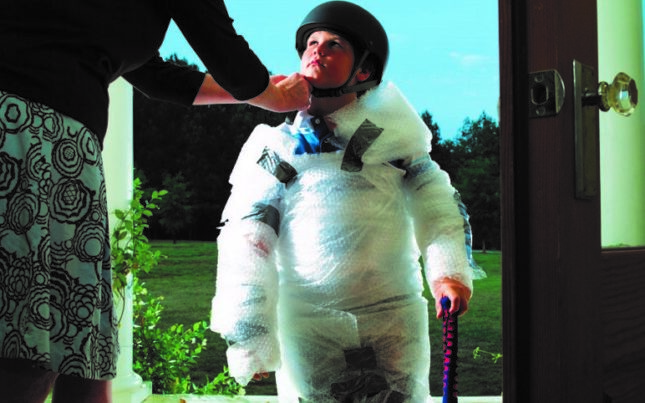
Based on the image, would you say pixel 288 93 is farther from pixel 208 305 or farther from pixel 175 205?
pixel 208 305

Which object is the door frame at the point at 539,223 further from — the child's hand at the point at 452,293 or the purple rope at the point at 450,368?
the child's hand at the point at 452,293

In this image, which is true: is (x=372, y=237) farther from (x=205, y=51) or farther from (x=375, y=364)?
(x=205, y=51)

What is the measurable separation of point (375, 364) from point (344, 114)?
0.56 meters

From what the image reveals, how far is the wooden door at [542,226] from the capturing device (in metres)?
0.76

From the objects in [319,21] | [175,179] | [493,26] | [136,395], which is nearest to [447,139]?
[493,26]

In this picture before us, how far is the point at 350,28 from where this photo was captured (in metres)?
1.73

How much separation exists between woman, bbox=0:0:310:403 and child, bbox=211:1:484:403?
60 cm

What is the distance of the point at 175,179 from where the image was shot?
224 inches

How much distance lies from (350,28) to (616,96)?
96 centimetres

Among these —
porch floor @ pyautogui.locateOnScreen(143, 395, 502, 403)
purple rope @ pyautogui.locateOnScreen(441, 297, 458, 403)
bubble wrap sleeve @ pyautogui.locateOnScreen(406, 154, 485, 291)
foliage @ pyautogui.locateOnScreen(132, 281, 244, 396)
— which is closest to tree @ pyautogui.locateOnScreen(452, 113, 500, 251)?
porch floor @ pyautogui.locateOnScreen(143, 395, 502, 403)

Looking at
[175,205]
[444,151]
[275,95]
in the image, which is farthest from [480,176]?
[275,95]

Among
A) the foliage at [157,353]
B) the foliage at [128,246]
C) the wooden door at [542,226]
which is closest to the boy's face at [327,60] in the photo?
the wooden door at [542,226]

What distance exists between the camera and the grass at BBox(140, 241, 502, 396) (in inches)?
217

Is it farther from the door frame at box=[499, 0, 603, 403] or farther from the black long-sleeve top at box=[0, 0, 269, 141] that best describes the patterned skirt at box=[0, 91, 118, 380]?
the door frame at box=[499, 0, 603, 403]
